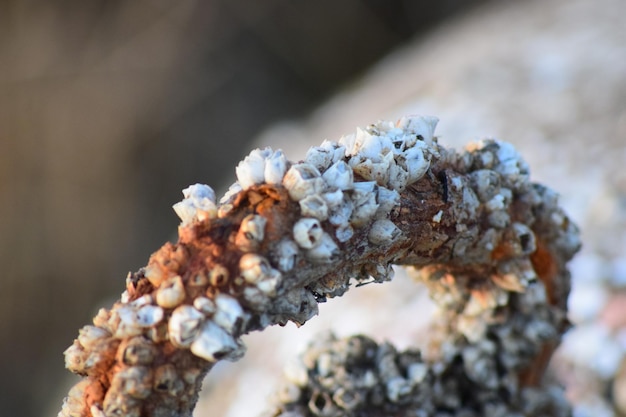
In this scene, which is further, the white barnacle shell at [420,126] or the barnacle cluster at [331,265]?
the white barnacle shell at [420,126]

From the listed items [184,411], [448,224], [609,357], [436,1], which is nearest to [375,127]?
[448,224]

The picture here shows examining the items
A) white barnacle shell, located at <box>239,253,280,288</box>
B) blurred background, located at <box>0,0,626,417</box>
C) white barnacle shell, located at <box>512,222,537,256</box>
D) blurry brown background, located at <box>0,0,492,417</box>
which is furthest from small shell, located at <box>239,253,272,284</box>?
blurry brown background, located at <box>0,0,492,417</box>

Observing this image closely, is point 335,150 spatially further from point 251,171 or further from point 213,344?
point 213,344

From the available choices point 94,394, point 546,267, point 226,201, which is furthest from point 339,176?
point 546,267

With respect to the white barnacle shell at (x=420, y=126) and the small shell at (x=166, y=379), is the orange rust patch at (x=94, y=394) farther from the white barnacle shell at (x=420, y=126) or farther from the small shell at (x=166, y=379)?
the white barnacle shell at (x=420, y=126)

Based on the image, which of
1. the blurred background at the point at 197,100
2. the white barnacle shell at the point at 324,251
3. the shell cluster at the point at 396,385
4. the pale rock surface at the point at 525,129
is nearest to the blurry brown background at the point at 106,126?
the blurred background at the point at 197,100

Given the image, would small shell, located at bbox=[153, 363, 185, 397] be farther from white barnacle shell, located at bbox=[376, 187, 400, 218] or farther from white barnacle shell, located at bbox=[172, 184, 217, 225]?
white barnacle shell, located at bbox=[376, 187, 400, 218]

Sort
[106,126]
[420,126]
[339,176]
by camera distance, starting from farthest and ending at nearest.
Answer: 1. [106,126]
2. [420,126]
3. [339,176]
